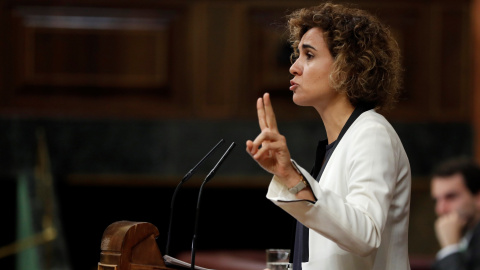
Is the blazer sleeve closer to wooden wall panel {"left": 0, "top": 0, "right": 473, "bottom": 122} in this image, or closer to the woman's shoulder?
the woman's shoulder

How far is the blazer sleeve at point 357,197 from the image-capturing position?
1729 millimetres

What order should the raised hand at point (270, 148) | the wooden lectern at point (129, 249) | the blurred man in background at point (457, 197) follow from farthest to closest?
1. the blurred man in background at point (457, 197)
2. the wooden lectern at point (129, 249)
3. the raised hand at point (270, 148)

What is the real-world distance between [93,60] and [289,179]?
11.0 feet

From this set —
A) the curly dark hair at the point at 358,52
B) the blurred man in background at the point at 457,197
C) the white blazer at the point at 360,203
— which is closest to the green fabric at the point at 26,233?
the blurred man in background at the point at 457,197

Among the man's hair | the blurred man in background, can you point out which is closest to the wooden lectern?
the blurred man in background

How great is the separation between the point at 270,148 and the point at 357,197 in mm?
234

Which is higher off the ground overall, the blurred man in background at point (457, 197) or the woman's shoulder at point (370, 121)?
the woman's shoulder at point (370, 121)

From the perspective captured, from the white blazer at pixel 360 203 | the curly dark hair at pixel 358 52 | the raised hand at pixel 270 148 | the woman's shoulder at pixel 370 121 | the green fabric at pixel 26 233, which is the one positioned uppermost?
the curly dark hair at pixel 358 52

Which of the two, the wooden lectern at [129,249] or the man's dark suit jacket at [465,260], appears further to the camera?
the man's dark suit jacket at [465,260]

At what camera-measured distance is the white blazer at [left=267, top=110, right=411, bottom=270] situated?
68.3 inches

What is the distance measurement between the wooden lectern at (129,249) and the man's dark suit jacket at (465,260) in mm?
2409

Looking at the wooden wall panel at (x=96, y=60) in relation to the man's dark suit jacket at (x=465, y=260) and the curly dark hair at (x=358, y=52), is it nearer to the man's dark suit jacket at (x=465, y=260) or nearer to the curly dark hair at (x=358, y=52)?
the man's dark suit jacket at (x=465, y=260)

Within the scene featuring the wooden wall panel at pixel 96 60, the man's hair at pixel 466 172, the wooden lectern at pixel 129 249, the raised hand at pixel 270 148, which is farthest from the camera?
the wooden wall panel at pixel 96 60

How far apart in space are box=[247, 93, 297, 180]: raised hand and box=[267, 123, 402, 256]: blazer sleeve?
33mm
